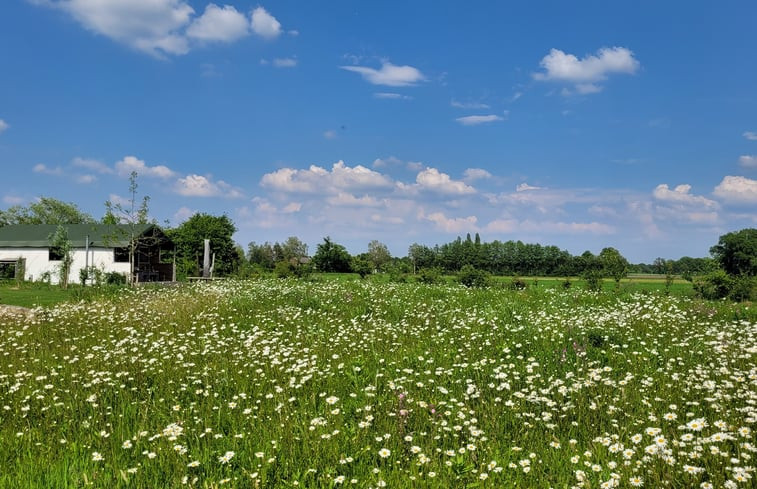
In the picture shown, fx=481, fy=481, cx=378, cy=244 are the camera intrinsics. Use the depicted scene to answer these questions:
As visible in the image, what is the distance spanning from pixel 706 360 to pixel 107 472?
25.8ft

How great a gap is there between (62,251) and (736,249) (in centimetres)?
6477

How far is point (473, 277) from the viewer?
24609mm

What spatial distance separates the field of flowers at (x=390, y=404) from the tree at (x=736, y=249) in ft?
154

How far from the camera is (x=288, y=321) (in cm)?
1068

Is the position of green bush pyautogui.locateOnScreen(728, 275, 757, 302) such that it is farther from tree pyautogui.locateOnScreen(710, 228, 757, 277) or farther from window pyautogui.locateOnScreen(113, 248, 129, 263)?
window pyautogui.locateOnScreen(113, 248, 129, 263)

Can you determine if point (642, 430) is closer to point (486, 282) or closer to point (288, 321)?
point (288, 321)

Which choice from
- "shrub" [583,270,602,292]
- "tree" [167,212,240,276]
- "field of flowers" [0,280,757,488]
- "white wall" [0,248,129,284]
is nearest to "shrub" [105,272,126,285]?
"white wall" [0,248,129,284]

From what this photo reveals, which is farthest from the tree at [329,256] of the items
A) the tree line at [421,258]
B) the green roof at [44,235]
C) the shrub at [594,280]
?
the shrub at [594,280]

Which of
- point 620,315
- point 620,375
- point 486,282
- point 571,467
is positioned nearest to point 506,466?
point 571,467

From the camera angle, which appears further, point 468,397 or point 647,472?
point 468,397

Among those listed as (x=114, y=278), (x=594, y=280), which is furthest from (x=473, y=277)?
(x=114, y=278)

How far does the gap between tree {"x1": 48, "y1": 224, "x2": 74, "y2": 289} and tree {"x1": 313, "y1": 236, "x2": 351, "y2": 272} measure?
27003mm

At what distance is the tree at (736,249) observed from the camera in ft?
158

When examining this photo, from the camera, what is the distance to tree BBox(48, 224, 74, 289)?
36250 millimetres
